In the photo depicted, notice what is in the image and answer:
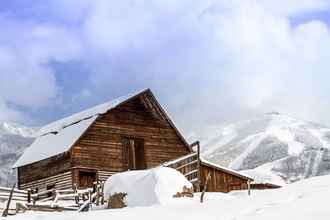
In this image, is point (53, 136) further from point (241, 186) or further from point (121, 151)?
point (241, 186)

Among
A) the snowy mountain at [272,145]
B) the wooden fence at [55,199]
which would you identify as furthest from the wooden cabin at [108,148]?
the snowy mountain at [272,145]

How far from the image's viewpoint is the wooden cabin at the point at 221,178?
140ft

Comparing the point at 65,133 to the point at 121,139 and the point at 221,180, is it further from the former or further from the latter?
the point at 221,180

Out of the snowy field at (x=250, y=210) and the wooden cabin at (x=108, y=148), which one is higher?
the wooden cabin at (x=108, y=148)

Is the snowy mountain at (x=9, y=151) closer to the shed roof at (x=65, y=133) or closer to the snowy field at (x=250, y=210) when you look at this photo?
the shed roof at (x=65, y=133)

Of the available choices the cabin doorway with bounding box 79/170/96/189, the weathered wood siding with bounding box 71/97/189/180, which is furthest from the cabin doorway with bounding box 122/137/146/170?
the cabin doorway with bounding box 79/170/96/189

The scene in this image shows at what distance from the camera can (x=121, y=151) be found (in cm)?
4141

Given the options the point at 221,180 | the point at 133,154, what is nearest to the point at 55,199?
the point at 133,154

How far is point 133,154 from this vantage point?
42.1 meters

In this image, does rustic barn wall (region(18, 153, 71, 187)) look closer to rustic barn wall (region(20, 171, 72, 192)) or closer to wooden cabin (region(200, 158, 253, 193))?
rustic barn wall (region(20, 171, 72, 192))

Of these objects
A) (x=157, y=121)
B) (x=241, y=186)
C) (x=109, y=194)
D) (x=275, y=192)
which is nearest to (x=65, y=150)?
(x=157, y=121)

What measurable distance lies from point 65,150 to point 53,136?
4.61 m

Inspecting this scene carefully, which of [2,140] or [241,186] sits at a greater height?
[2,140]

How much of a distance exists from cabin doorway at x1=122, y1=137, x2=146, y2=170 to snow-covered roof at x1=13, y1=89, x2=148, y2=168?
250cm
